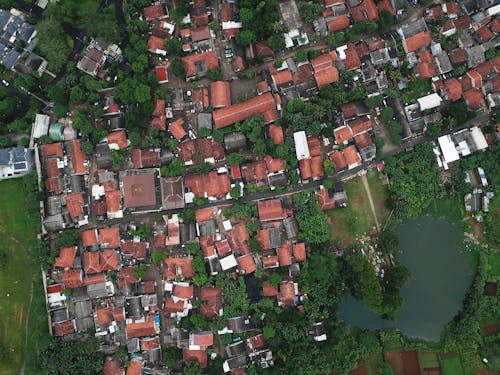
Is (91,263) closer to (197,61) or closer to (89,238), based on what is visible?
(89,238)

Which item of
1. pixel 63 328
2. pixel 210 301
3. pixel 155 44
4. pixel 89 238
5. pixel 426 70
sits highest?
pixel 155 44

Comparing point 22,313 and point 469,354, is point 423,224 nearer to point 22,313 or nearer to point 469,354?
point 469,354

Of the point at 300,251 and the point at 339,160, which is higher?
the point at 339,160

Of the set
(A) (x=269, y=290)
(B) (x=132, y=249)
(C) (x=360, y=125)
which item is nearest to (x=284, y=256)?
(A) (x=269, y=290)

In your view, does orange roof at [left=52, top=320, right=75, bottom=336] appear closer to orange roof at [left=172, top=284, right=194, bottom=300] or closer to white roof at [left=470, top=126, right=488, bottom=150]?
orange roof at [left=172, top=284, right=194, bottom=300]

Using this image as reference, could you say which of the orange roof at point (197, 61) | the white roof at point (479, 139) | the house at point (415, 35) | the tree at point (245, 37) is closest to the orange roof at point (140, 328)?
the orange roof at point (197, 61)
